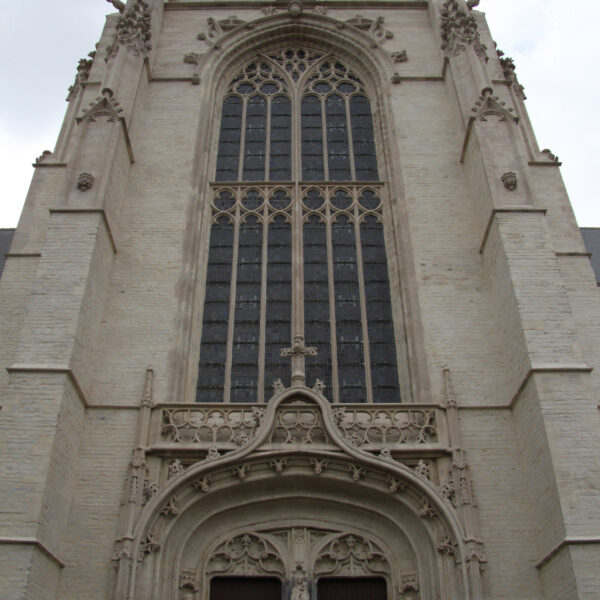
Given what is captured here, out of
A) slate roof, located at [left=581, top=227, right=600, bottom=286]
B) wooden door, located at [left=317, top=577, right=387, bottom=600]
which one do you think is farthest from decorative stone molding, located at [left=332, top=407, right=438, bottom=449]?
slate roof, located at [left=581, top=227, right=600, bottom=286]

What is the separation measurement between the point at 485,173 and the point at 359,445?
213 inches

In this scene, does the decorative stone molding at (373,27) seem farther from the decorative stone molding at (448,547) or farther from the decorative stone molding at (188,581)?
the decorative stone molding at (188,581)

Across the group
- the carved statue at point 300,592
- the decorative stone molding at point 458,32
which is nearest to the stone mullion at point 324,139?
the decorative stone molding at point 458,32

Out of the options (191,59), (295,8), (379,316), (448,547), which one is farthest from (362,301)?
(295,8)

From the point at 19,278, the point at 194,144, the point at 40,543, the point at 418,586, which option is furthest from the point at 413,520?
the point at 194,144

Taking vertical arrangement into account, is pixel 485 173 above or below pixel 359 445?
above

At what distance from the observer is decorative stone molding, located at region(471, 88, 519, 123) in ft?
43.6

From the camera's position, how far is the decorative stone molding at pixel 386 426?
1036cm

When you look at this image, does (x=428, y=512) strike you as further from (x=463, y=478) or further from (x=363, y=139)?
(x=363, y=139)

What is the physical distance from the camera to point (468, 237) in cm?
1302

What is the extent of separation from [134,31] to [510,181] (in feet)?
28.7

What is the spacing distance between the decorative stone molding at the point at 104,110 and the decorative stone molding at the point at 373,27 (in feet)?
21.6

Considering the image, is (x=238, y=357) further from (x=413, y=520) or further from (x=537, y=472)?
(x=537, y=472)

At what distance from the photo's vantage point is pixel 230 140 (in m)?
15.5
